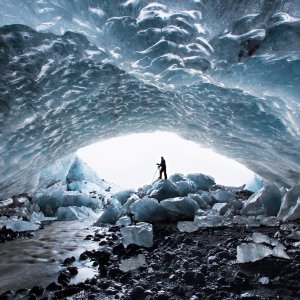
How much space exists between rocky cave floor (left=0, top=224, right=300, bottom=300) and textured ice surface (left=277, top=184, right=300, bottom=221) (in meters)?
2.35

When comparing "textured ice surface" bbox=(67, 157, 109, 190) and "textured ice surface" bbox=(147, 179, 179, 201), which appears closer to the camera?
"textured ice surface" bbox=(147, 179, 179, 201)

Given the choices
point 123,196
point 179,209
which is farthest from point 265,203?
point 123,196

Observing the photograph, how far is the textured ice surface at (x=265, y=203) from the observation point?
20.9 feet

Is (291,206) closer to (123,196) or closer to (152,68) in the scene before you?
(152,68)

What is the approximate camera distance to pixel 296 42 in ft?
14.8

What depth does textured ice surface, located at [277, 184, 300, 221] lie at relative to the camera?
5355 millimetres

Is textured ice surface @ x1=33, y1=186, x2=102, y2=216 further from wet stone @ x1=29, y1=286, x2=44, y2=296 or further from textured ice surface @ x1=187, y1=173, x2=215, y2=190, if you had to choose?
wet stone @ x1=29, y1=286, x2=44, y2=296

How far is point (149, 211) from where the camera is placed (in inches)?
261

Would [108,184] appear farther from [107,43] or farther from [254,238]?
[254,238]

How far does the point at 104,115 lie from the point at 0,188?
5501 mm

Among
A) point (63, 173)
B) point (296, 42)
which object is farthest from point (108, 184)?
point (296, 42)

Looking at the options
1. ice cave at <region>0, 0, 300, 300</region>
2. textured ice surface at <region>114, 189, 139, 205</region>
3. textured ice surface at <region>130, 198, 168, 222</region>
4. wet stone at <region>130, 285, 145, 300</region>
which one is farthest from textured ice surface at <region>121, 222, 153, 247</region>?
textured ice surface at <region>114, 189, 139, 205</region>

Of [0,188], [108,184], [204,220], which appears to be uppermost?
[108,184]

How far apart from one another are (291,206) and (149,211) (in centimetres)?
317
